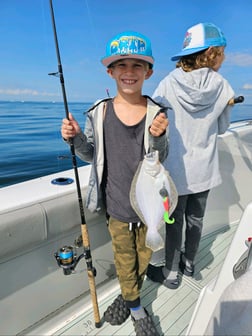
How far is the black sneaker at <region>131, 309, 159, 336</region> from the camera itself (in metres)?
1.75

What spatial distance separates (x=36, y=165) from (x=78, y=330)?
4.77 metres

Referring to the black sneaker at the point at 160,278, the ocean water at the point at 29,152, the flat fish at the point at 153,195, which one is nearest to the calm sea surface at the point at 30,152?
the ocean water at the point at 29,152

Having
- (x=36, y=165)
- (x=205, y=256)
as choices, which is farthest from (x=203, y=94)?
(x=36, y=165)

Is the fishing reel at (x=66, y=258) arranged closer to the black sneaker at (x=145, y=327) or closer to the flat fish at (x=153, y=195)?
the flat fish at (x=153, y=195)

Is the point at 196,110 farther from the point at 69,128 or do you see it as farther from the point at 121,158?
the point at 69,128

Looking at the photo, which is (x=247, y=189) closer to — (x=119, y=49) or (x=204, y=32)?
(x=204, y=32)

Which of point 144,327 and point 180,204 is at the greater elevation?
point 180,204

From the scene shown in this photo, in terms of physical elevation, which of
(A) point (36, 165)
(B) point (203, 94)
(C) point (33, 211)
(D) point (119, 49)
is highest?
(D) point (119, 49)

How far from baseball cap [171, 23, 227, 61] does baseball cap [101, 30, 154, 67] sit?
1.49 ft

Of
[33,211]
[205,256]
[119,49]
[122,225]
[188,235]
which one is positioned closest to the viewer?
[119,49]

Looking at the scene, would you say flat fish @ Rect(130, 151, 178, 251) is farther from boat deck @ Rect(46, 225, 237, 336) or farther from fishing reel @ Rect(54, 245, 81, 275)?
boat deck @ Rect(46, 225, 237, 336)

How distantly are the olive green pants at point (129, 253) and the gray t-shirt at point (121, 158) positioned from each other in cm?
9

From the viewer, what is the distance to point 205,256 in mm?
2770

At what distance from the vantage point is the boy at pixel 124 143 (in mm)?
1394
